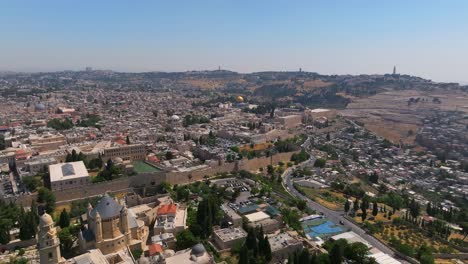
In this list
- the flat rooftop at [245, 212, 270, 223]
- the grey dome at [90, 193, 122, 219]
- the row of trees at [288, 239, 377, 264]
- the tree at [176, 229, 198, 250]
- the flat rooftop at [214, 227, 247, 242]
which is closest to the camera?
the row of trees at [288, 239, 377, 264]

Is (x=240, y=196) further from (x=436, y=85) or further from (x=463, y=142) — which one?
(x=436, y=85)

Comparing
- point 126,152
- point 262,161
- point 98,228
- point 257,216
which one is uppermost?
point 98,228

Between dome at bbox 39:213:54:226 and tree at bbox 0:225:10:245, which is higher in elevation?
dome at bbox 39:213:54:226

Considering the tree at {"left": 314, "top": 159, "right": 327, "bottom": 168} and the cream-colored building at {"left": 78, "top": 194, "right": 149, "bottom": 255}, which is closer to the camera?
the cream-colored building at {"left": 78, "top": 194, "right": 149, "bottom": 255}

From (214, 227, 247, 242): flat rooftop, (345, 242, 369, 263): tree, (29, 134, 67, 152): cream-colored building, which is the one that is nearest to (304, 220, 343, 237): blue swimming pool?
(345, 242, 369, 263): tree

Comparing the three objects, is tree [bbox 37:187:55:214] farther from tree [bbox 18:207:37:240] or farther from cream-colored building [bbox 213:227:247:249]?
cream-colored building [bbox 213:227:247:249]

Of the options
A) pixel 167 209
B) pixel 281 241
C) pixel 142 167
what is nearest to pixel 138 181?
pixel 142 167

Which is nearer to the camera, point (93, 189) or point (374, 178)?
point (93, 189)

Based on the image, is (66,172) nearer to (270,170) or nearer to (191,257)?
(191,257)
